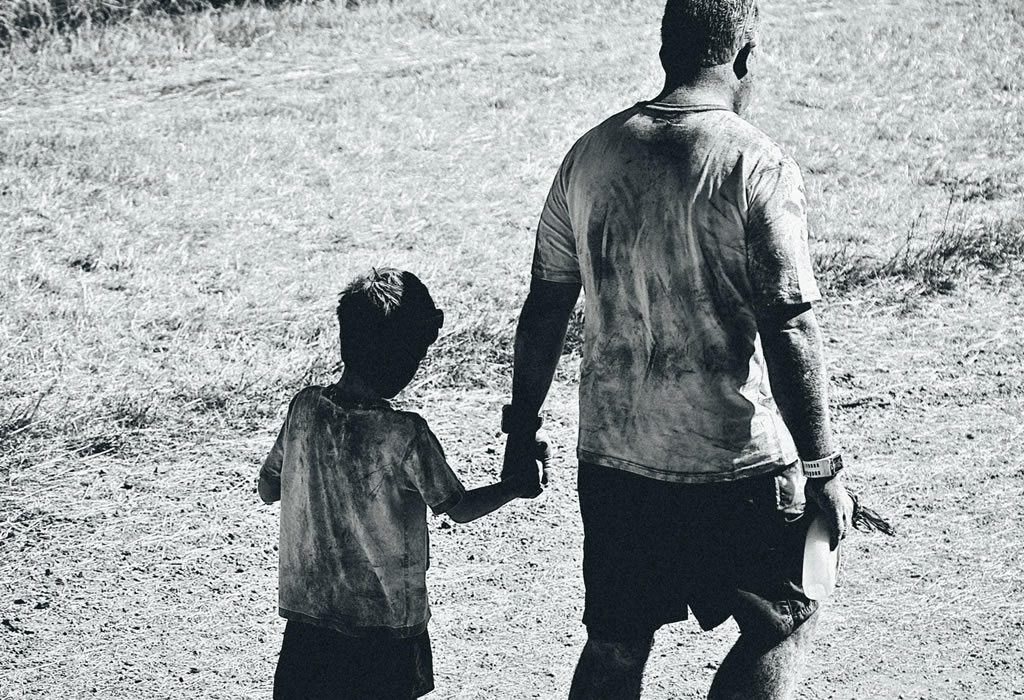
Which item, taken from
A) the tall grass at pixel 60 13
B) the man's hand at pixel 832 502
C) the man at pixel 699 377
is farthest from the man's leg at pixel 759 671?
the tall grass at pixel 60 13

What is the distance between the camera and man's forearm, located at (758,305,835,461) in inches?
99.9

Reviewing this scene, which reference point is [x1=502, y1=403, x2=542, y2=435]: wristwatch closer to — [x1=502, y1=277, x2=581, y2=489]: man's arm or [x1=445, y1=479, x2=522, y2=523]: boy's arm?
[x1=502, y1=277, x2=581, y2=489]: man's arm

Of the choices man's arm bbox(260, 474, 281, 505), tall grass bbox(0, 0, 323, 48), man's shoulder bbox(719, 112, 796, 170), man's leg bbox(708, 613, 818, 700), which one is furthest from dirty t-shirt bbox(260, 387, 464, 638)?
tall grass bbox(0, 0, 323, 48)

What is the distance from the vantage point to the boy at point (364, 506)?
8.63ft

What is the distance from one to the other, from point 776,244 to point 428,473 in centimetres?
84

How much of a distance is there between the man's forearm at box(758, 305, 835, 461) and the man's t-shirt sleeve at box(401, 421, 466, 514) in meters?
0.68

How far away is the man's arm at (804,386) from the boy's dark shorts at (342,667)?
3.00 ft

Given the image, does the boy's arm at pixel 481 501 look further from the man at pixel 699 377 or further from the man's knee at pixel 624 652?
the man's knee at pixel 624 652

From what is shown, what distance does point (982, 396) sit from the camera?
504 centimetres

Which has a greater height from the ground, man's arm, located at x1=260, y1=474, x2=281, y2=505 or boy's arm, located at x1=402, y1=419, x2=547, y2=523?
boy's arm, located at x1=402, y1=419, x2=547, y2=523

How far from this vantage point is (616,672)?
2.76 m

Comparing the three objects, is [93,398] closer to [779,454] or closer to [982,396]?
[779,454]

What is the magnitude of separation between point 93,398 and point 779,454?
301 cm

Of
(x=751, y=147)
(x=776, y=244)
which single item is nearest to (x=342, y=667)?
(x=776, y=244)
